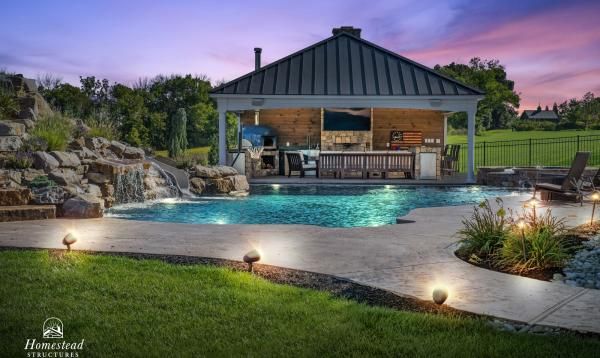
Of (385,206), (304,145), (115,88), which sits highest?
(115,88)

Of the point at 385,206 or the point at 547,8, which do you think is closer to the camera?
the point at 385,206

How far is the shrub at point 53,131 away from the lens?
11.5 m

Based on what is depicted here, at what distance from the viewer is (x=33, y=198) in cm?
859

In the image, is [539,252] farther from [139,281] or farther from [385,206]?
[385,206]

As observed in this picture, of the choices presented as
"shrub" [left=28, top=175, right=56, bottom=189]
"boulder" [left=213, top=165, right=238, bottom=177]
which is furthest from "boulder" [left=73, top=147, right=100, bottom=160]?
"boulder" [left=213, top=165, right=238, bottom=177]

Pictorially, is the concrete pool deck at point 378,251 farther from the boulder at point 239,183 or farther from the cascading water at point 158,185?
the boulder at point 239,183

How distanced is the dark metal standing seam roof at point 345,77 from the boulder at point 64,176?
757 centimetres

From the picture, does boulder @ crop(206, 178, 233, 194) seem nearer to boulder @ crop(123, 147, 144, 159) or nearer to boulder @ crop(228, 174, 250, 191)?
boulder @ crop(228, 174, 250, 191)

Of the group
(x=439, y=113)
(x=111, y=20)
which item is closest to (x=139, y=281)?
(x=111, y=20)

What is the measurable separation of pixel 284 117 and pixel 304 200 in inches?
393

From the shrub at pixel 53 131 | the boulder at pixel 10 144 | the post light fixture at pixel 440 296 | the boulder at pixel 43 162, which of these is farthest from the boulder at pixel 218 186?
the post light fixture at pixel 440 296

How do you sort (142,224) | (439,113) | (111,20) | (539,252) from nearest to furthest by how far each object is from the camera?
1. (539,252)
2. (142,224)
3. (111,20)
4. (439,113)

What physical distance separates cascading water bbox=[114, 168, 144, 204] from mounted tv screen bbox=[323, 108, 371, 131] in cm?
1044

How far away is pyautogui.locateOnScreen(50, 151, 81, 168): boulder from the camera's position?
10727mm
